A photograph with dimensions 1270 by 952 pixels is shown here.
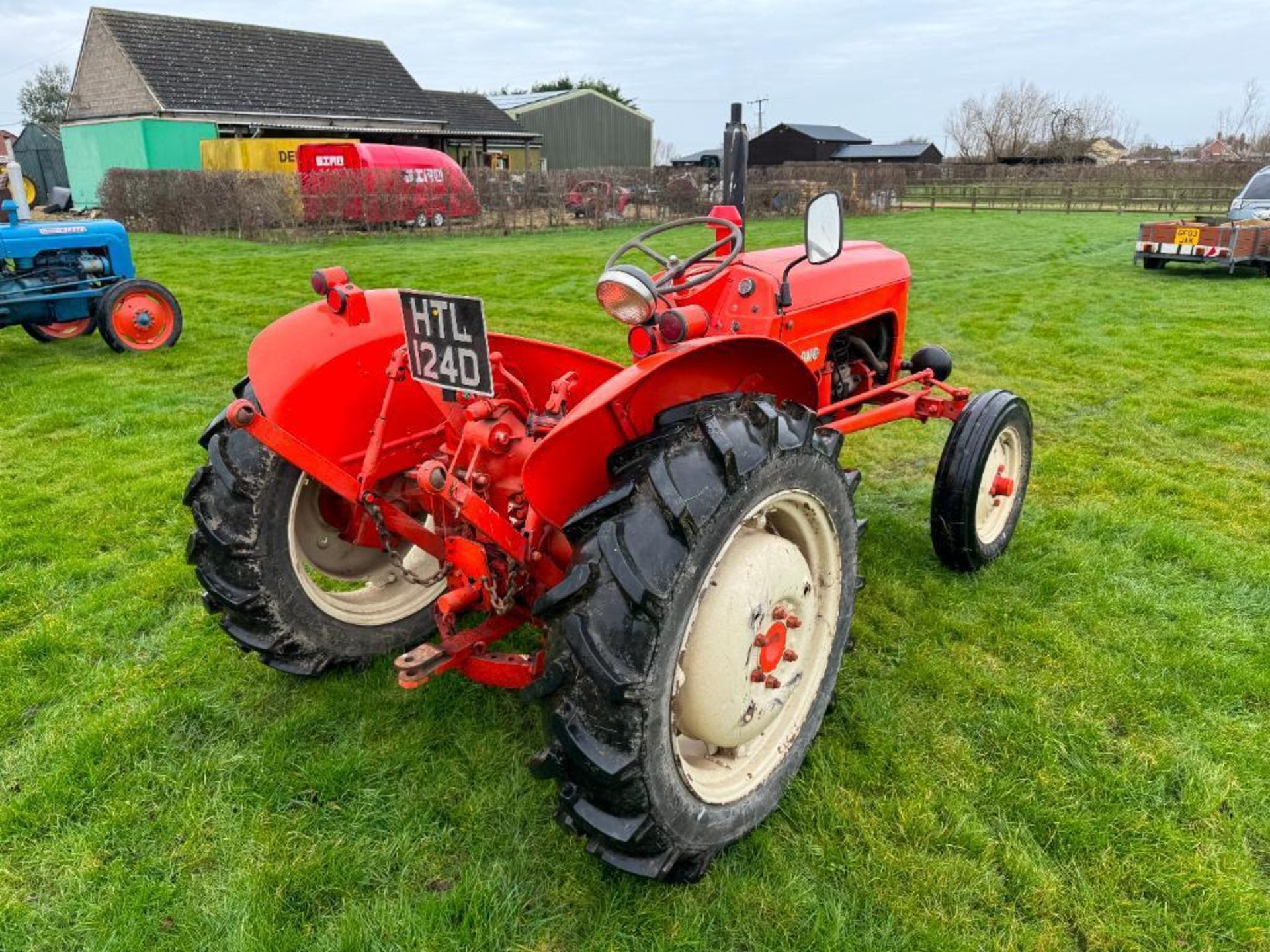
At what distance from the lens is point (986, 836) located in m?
2.08

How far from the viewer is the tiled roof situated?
2405 centimetres

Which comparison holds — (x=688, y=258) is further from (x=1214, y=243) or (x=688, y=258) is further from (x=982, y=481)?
(x=1214, y=243)

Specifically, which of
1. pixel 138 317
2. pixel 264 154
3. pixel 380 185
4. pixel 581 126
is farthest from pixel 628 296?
pixel 581 126

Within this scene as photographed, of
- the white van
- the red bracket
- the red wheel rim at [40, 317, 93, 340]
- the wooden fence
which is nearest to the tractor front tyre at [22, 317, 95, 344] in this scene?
the red wheel rim at [40, 317, 93, 340]

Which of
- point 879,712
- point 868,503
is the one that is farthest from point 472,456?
point 868,503

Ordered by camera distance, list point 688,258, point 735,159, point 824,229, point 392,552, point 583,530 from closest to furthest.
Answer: point 583,530, point 392,552, point 824,229, point 688,258, point 735,159

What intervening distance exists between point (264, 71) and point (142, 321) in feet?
74.5

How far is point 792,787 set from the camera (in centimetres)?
225

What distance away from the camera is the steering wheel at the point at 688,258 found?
100.0 inches

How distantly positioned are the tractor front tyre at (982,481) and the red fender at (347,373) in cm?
151

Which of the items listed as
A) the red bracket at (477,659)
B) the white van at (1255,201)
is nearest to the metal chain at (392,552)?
the red bracket at (477,659)

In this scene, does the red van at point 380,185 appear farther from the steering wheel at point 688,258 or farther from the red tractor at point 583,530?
the red tractor at point 583,530

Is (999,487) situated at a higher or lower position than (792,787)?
higher

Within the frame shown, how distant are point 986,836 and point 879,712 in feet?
1.72
